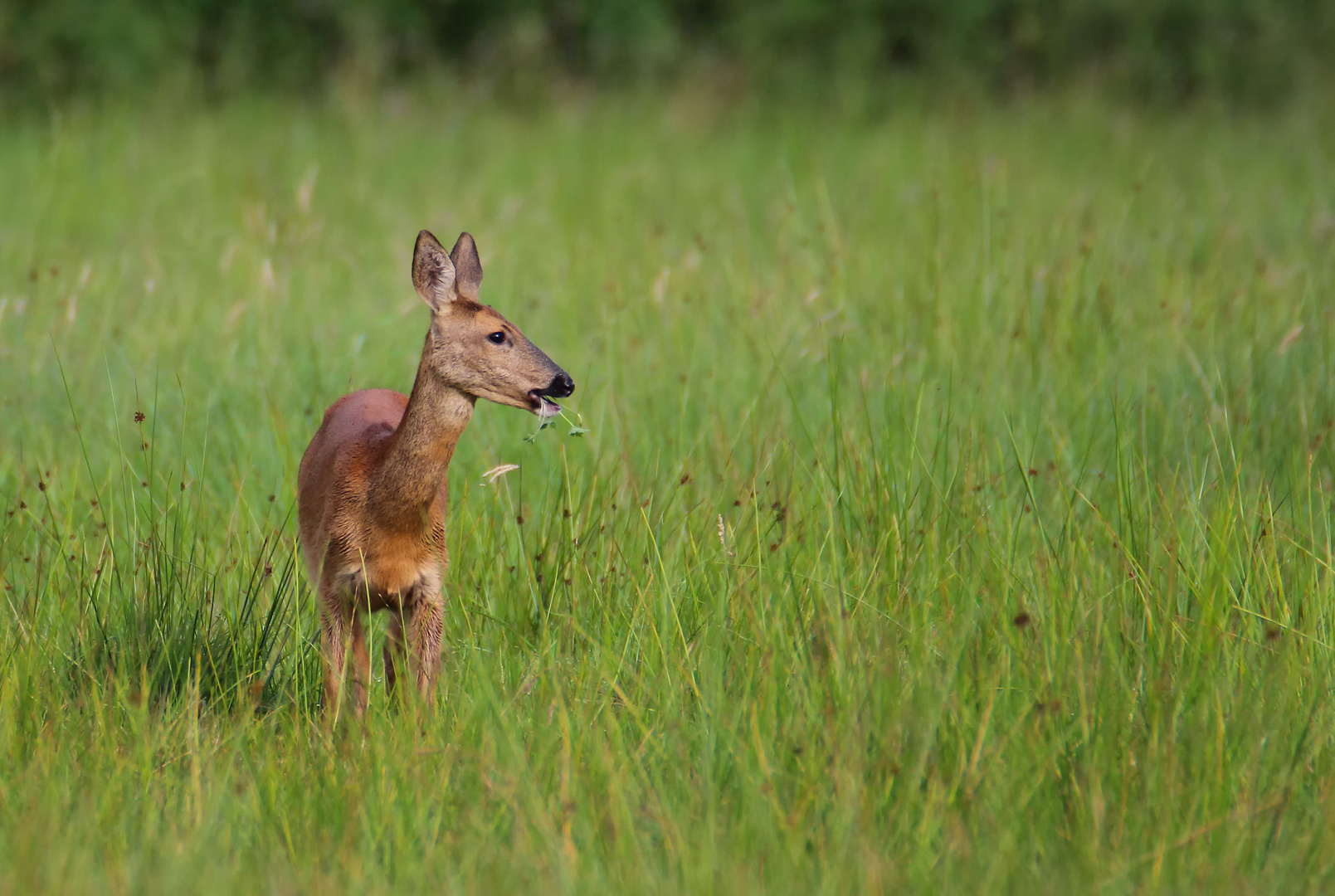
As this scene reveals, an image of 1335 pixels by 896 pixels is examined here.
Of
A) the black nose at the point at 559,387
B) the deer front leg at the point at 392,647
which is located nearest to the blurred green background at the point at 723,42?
the deer front leg at the point at 392,647

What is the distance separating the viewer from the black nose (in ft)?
9.80

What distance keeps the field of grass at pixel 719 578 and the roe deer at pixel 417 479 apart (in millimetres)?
158

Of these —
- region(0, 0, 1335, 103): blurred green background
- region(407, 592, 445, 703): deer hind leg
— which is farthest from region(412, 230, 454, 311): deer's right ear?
region(0, 0, 1335, 103): blurred green background

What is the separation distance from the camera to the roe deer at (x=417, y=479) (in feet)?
9.96

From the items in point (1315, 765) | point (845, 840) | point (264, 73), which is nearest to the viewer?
point (845, 840)

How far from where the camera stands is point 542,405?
3006mm

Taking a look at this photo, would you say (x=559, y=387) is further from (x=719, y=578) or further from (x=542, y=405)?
(x=719, y=578)

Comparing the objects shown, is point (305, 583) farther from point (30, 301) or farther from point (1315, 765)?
point (30, 301)

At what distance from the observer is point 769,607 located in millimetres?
3477

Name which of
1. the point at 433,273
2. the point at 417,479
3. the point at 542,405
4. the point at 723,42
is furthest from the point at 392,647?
the point at 723,42

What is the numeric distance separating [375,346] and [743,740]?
3.36 metres

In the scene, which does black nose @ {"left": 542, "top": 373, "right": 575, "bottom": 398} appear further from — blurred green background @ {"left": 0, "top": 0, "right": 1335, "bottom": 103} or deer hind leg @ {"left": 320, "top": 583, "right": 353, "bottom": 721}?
blurred green background @ {"left": 0, "top": 0, "right": 1335, "bottom": 103}

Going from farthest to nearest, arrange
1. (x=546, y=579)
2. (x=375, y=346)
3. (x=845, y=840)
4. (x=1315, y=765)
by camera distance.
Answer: (x=375, y=346)
(x=546, y=579)
(x=1315, y=765)
(x=845, y=840)

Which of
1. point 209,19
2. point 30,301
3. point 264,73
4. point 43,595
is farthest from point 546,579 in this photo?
point 209,19
